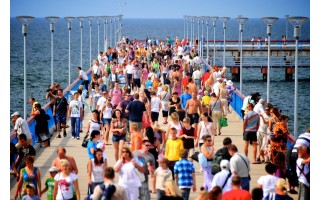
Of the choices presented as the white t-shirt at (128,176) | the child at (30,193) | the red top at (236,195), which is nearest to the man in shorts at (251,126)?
the white t-shirt at (128,176)

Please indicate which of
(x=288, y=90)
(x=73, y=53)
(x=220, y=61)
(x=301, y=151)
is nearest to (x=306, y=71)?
(x=220, y=61)

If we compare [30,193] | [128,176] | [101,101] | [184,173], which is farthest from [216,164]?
[101,101]

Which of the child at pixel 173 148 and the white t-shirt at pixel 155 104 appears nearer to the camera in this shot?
the child at pixel 173 148

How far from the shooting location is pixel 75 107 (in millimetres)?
24766

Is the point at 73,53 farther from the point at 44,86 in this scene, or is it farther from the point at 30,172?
the point at 30,172

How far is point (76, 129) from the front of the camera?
82.9 ft

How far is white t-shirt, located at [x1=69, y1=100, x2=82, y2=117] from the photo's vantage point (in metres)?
24.8

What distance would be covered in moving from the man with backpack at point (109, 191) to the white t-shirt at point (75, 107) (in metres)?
10.3

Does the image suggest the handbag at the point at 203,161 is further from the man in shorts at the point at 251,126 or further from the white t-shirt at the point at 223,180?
the man in shorts at the point at 251,126

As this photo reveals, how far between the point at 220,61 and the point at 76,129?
68.8 meters

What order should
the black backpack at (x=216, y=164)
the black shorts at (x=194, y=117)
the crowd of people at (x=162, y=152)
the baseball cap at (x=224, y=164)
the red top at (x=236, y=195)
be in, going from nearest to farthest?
the red top at (x=236, y=195)
the crowd of people at (x=162, y=152)
the baseball cap at (x=224, y=164)
the black backpack at (x=216, y=164)
the black shorts at (x=194, y=117)

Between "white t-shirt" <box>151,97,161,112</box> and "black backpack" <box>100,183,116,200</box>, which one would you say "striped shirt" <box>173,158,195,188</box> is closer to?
"black backpack" <box>100,183,116,200</box>

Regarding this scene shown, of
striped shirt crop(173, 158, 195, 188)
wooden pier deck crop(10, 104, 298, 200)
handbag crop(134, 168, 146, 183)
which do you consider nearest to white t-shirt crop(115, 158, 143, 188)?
handbag crop(134, 168, 146, 183)

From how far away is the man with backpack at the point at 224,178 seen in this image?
1559 centimetres
